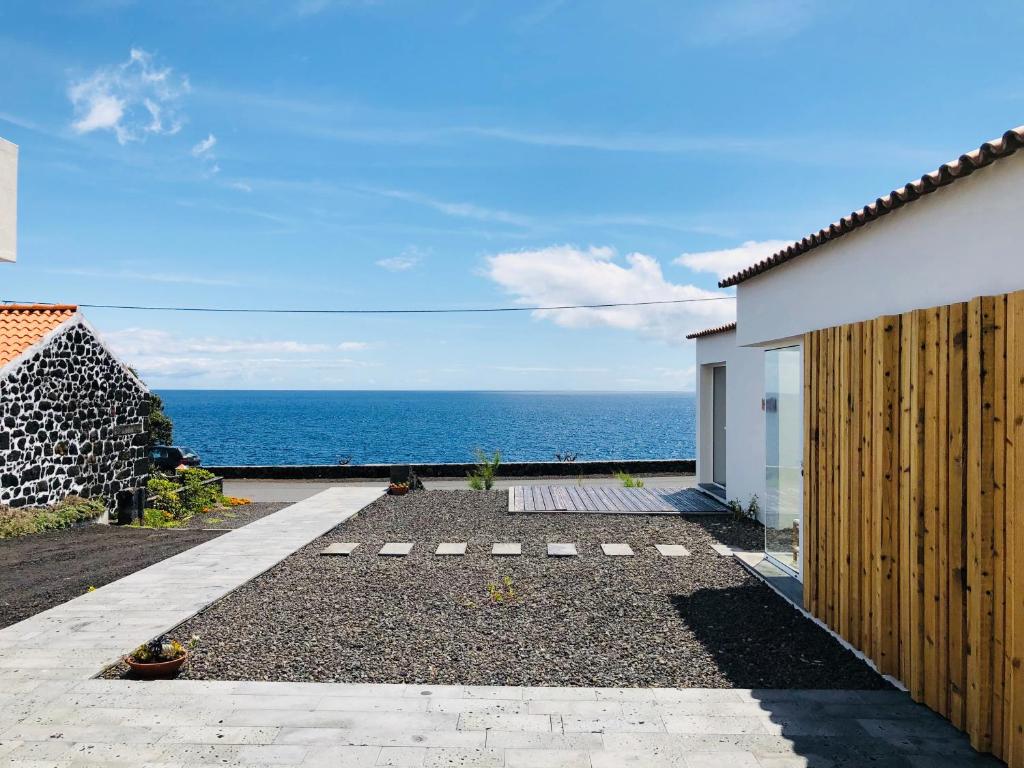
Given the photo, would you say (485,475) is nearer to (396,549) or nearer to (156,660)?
(396,549)

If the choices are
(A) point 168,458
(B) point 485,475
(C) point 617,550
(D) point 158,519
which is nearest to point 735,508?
(C) point 617,550

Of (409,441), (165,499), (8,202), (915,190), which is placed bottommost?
(409,441)

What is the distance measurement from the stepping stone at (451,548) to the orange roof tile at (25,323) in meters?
7.59

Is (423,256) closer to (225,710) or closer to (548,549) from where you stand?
(548,549)

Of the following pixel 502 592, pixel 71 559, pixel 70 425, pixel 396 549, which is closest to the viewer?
pixel 502 592

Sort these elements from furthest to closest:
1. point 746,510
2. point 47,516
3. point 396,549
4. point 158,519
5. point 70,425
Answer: point 158,519 → point 70,425 → point 746,510 → point 47,516 → point 396,549

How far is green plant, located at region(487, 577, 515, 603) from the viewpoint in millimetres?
6387

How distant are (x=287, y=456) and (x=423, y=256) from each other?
1020 inches

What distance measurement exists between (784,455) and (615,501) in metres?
5.49

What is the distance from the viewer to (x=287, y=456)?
52.8 metres

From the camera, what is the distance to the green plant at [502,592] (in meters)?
6.39

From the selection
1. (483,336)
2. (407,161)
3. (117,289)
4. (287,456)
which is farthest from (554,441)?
(407,161)

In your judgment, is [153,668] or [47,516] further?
[47,516]

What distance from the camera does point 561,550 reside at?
28.0 ft
